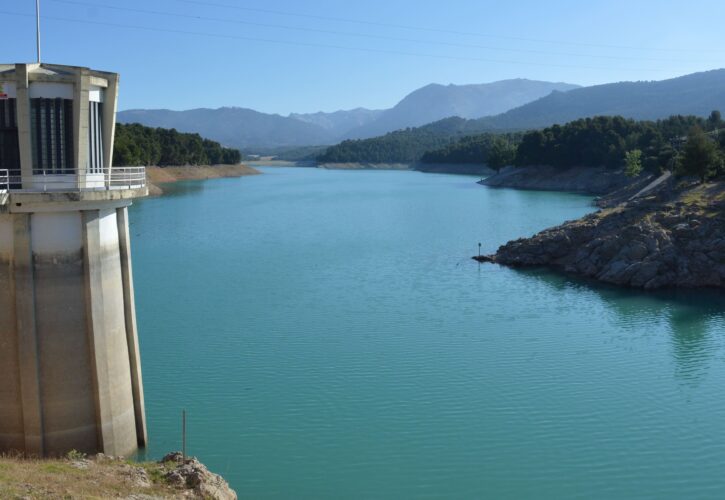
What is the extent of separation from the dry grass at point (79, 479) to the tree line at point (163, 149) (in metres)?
83.7

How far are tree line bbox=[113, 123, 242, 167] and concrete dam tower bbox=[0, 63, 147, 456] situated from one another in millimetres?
81154

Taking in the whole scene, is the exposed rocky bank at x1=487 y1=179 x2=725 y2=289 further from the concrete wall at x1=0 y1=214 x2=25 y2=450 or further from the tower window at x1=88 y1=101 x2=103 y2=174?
the concrete wall at x1=0 y1=214 x2=25 y2=450

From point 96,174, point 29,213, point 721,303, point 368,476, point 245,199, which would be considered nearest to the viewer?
point 29,213

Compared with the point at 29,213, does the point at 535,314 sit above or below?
below

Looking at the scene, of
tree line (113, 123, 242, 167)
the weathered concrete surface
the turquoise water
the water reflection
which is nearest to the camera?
the weathered concrete surface

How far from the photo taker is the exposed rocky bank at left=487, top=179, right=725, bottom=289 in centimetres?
4175

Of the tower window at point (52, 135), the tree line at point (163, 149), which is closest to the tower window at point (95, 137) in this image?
the tower window at point (52, 135)

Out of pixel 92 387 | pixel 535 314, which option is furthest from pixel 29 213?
pixel 535 314

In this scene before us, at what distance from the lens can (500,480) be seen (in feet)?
59.5

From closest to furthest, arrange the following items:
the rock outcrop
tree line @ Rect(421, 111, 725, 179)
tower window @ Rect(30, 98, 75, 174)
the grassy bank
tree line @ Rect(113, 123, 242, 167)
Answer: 1. the rock outcrop
2. tower window @ Rect(30, 98, 75, 174)
3. tree line @ Rect(421, 111, 725, 179)
4. tree line @ Rect(113, 123, 242, 167)
5. the grassy bank

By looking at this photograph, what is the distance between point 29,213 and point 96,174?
1.86 meters

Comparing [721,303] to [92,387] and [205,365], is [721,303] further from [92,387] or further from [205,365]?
[92,387]

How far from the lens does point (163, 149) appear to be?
139m

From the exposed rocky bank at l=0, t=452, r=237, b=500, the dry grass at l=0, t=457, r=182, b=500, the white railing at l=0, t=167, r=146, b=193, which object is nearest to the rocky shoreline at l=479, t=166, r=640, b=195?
the white railing at l=0, t=167, r=146, b=193
